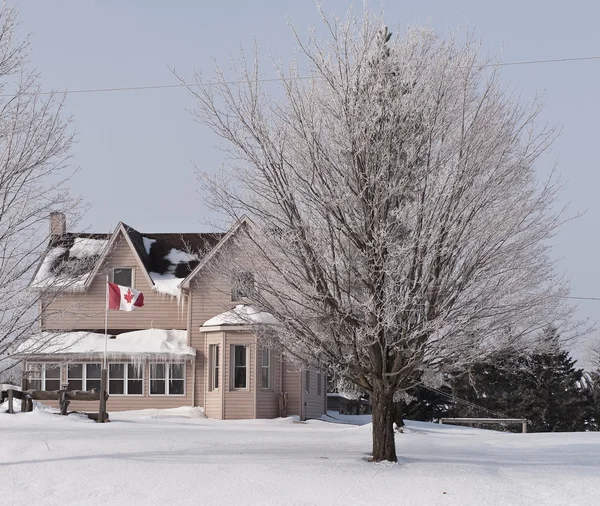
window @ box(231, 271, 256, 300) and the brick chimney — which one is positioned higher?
the brick chimney

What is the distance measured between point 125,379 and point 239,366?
4311 millimetres

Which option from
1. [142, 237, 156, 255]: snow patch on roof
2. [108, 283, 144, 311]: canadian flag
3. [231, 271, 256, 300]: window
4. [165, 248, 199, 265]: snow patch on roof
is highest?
[142, 237, 156, 255]: snow patch on roof

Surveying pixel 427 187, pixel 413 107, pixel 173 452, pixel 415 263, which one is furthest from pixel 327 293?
pixel 173 452

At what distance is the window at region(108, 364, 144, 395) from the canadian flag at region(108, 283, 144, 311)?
11.6ft

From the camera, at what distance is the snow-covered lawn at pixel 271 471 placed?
1184 centimetres

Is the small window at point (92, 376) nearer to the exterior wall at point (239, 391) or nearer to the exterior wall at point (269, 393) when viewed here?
the exterior wall at point (239, 391)

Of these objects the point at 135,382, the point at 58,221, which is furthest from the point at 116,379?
the point at 58,221

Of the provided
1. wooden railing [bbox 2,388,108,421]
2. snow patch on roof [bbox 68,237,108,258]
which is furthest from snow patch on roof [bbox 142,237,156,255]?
wooden railing [bbox 2,388,108,421]

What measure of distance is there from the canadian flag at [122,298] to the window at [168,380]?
3.41m

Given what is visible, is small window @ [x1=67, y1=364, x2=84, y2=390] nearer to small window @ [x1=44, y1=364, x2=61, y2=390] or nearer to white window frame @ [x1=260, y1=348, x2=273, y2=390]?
small window @ [x1=44, y1=364, x2=61, y2=390]

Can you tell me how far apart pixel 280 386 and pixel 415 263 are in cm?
1742

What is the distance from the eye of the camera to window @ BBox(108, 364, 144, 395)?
30.6m

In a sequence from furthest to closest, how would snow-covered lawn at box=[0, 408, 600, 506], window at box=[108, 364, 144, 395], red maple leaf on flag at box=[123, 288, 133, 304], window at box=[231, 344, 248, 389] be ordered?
1. window at box=[108, 364, 144, 395]
2. window at box=[231, 344, 248, 389]
3. red maple leaf on flag at box=[123, 288, 133, 304]
4. snow-covered lawn at box=[0, 408, 600, 506]

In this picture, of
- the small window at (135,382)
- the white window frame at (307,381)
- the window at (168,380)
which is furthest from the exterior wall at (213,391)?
the white window frame at (307,381)
